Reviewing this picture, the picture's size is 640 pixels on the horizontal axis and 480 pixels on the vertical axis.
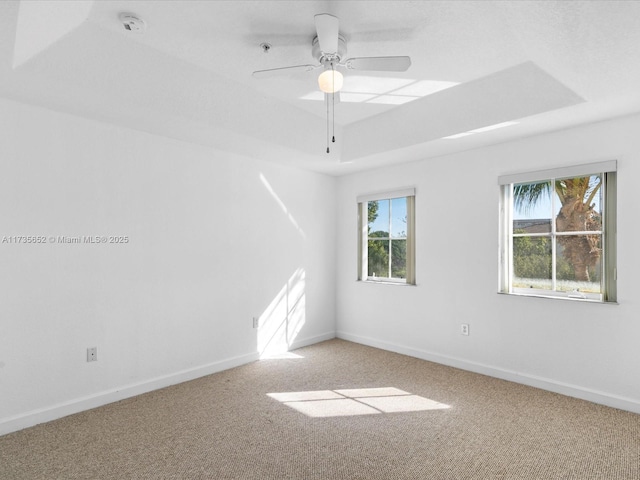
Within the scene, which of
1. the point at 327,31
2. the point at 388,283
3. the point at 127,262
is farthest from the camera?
the point at 388,283

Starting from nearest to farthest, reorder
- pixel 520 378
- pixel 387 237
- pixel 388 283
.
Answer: pixel 520 378 → pixel 388 283 → pixel 387 237

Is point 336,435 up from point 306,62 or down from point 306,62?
down

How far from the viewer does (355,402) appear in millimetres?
3090

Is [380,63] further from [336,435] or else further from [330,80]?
[336,435]

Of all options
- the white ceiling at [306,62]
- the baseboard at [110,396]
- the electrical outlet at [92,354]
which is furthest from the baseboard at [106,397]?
the white ceiling at [306,62]

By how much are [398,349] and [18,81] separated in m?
4.29

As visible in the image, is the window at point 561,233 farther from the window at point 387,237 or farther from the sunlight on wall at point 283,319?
the sunlight on wall at point 283,319

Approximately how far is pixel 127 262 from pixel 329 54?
A: 7.91 ft

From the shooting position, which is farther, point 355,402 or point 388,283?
point 388,283

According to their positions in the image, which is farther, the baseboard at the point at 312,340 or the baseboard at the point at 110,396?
the baseboard at the point at 312,340

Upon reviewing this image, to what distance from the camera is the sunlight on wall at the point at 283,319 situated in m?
4.35

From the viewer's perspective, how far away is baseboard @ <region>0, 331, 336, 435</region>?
8.63 feet

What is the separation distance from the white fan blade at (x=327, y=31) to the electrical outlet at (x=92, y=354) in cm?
288

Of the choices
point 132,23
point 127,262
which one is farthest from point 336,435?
point 132,23
